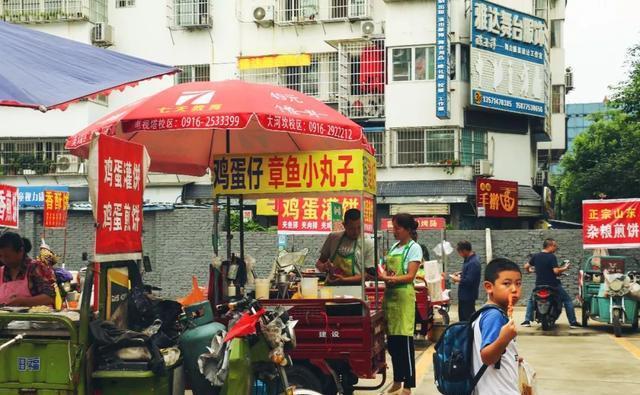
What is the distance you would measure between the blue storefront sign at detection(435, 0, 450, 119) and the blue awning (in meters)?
18.4

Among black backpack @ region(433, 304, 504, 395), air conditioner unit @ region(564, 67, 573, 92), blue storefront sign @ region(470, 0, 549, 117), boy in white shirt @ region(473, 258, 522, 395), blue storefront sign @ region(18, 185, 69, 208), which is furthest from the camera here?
air conditioner unit @ region(564, 67, 573, 92)

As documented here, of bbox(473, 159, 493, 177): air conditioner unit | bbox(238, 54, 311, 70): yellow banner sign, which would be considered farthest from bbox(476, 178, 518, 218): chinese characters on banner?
bbox(238, 54, 311, 70): yellow banner sign

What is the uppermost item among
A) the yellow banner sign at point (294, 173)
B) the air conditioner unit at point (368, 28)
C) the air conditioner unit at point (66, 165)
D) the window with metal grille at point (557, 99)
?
the air conditioner unit at point (368, 28)

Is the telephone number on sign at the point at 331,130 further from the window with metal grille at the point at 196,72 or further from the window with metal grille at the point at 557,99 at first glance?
the window with metal grille at the point at 557,99

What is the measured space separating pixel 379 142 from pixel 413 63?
2.75m

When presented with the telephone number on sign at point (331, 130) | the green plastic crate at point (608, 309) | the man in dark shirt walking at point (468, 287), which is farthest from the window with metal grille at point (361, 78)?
the telephone number on sign at point (331, 130)

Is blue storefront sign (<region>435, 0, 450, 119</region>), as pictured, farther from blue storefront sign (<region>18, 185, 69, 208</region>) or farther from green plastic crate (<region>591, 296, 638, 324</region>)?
blue storefront sign (<region>18, 185, 69, 208</region>)

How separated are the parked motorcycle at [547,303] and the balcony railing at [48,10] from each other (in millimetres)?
20538

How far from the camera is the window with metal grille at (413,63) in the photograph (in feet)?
86.6

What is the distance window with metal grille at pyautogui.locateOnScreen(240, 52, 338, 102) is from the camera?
2786 cm

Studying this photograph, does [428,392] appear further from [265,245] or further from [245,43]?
[245,43]

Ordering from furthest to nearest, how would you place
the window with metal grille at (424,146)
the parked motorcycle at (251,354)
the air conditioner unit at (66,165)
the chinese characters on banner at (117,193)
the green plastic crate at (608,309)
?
the air conditioner unit at (66,165) → the window with metal grille at (424,146) → the green plastic crate at (608,309) → the parked motorcycle at (251,354) → the chinese characters on banner at (117,193)

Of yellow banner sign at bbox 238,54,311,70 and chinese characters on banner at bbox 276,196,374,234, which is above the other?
yellow banner sign at bbox 238,54,311,70

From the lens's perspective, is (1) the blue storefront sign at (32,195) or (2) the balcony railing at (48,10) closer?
(1) the blue storefront sign at (32,195)
